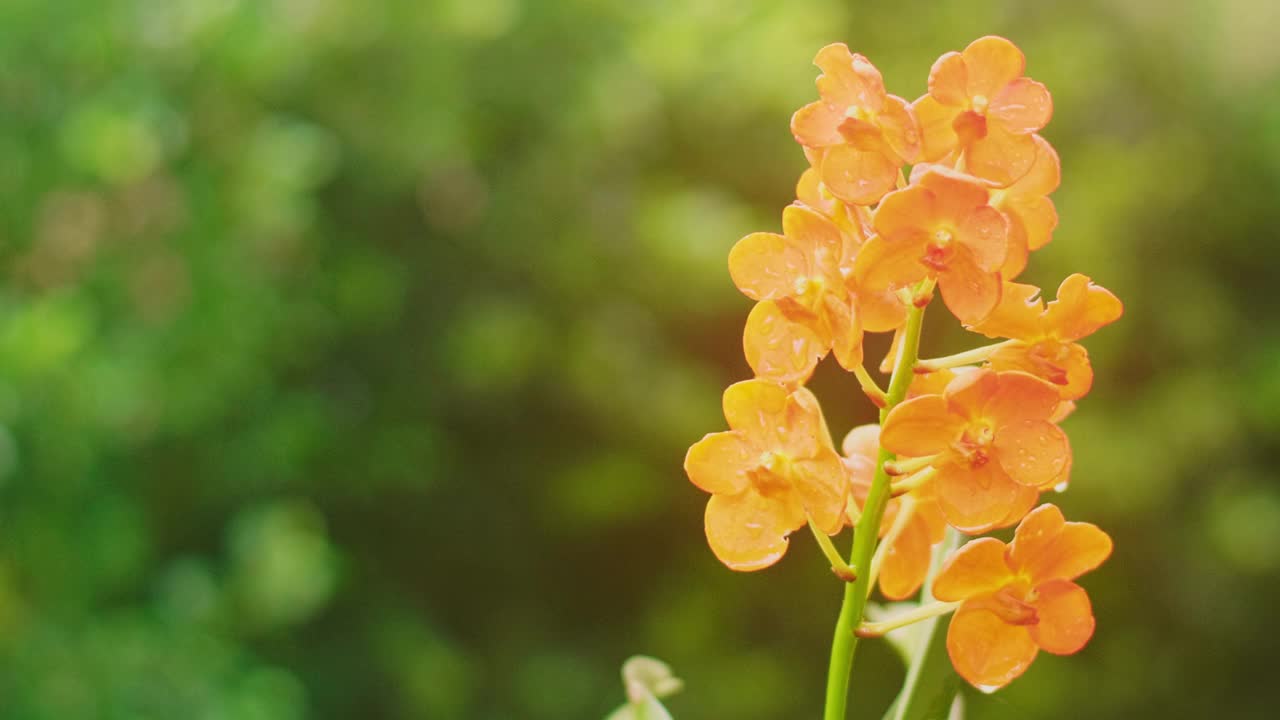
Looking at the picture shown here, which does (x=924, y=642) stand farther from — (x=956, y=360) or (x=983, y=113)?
(x=983, y=113)

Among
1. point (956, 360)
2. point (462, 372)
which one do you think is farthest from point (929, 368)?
point (462, 372)

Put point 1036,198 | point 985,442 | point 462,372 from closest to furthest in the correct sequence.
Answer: point 985,442
point 1036,198
point 462,372

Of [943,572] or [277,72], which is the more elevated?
[943,572]

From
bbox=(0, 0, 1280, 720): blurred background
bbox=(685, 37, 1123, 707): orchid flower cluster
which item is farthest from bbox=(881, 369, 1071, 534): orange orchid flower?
bbox=(0, 0, 1280, 720): blurred background

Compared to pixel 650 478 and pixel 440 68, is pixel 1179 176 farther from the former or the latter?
pixel 440 68

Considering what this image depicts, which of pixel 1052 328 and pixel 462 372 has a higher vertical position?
pixel 1052 328

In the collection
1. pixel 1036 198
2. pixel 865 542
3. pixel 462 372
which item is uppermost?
pixel 1036 198

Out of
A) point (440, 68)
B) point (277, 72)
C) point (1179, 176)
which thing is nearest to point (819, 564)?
point (440, 68)
